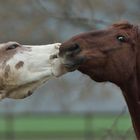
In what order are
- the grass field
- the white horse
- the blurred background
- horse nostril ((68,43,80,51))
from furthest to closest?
the grass field, the blurred background, the white horse, horse nostril ((68,43,80,51))

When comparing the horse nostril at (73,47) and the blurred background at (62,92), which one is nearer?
the horse nostril at (73,47)

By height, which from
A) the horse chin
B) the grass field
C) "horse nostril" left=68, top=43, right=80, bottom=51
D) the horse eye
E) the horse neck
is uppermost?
the horse eye

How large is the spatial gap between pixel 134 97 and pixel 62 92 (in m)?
14.0

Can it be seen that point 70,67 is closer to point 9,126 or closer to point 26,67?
point 26,67

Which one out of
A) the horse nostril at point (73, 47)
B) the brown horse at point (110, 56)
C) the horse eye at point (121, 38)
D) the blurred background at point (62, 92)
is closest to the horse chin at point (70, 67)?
the brown horse at point (110, 56)

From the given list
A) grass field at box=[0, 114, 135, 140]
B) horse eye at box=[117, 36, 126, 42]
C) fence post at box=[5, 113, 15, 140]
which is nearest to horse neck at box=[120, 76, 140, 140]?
horse eye at box=[117, 36, 126, 42]

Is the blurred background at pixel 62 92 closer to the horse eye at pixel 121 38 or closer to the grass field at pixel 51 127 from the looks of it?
the grass field at pixel 51 127

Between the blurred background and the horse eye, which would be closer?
the horse eye

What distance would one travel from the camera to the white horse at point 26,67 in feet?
14.4

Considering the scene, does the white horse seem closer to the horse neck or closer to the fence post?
the horse neck

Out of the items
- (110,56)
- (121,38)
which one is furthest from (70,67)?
(121,38)

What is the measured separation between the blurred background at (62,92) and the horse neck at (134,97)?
2.38m

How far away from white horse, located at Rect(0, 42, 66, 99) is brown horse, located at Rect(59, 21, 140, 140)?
94 mm

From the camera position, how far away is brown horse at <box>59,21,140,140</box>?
4.31 metres
